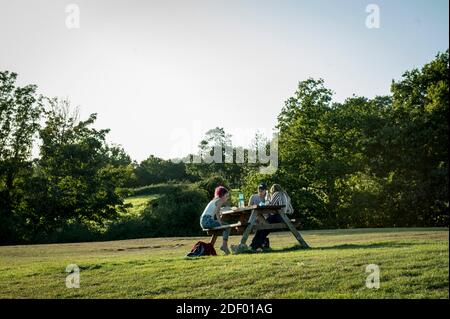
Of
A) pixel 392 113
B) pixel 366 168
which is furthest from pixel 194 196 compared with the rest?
pixel 392 113

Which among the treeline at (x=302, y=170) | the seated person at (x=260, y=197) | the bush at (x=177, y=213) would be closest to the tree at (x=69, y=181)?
the treeline at (x=302, y=170)

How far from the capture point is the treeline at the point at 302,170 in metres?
37.5

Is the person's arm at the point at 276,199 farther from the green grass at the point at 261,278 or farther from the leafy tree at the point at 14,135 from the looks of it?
the leafy tree at the point at 14,135

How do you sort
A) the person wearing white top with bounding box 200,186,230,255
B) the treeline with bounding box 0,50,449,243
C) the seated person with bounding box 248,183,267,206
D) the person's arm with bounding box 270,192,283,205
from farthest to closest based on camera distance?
1. the treeline with bounding box 0,50,449,243
2. the seated person with bounding box 248,183,267,206
3. the person's arm with bounding box 270,192,283,205
4. the person wearing white top with bounding box 200,186,230,255

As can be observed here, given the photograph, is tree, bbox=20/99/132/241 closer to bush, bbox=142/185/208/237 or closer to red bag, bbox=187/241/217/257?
bush, bbox=142/185/208/237

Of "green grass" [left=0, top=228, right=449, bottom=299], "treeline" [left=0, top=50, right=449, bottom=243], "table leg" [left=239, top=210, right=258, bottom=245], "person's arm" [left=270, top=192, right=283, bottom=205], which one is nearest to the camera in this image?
"green grass" [left=0, top=228, right=449, bottom=299]

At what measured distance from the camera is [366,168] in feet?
132

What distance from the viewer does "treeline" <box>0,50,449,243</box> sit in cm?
3750

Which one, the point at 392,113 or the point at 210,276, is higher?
the point at 392,113

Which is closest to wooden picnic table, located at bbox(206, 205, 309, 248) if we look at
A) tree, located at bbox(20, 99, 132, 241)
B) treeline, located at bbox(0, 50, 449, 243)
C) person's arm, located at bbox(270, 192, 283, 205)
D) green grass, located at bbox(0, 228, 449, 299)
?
person's arm, located at bbox(270, 192, 283, 205)

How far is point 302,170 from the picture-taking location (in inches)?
1743
